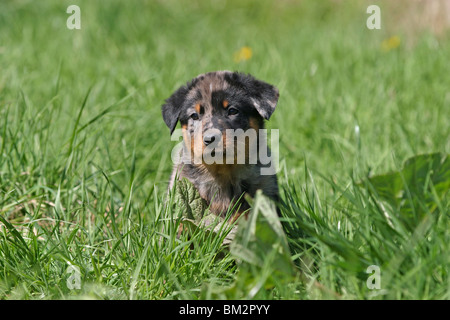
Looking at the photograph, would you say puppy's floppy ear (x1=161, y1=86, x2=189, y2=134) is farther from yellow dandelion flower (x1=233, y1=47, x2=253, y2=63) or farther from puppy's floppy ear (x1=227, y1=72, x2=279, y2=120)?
yellow dandelion flower (x1=233, y1=47, x2=253, y2=63)

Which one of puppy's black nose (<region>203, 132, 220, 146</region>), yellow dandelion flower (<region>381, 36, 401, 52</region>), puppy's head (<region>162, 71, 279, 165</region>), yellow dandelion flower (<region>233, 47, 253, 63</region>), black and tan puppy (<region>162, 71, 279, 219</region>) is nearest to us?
puppy's black nose (<region>203, 132, 220, 146</region>)

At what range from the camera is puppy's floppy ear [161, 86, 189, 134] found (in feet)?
12.1

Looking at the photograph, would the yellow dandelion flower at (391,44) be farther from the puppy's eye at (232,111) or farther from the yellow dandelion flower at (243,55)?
the puppy's eye at (232,111)

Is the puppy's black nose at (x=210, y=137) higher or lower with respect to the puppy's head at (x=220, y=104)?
lower

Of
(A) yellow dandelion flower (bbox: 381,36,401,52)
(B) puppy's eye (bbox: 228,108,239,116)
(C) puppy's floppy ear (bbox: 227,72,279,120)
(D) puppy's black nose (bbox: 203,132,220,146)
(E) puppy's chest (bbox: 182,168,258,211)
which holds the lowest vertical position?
(E) puppy's chest (bbox: 182,168,258,211)

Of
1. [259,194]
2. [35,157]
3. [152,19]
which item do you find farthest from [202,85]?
[152,19]

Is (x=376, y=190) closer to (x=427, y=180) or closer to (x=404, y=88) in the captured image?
(x=427, y=180)

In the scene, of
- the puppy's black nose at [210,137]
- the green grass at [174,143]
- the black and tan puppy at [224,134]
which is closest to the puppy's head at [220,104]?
the black and tan puppy at [224,134]

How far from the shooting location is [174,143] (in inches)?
176

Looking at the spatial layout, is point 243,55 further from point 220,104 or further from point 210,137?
point 210,137

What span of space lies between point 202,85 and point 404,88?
2918 mm

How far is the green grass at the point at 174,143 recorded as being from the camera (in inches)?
97.0

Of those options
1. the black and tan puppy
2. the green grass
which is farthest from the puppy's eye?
the green grass
